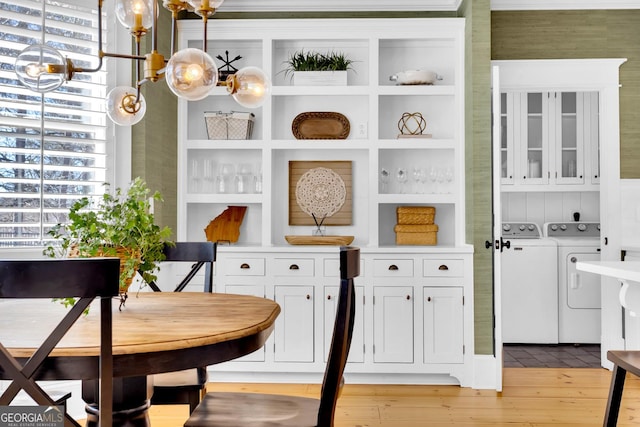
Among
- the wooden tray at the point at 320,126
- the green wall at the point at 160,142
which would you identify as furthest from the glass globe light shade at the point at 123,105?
the wooden tray at the point at 320,126

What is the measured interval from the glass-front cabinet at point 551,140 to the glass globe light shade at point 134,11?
4.06 meters

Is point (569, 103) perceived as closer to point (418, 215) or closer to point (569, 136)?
point (569, 136)

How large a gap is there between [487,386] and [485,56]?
2201 millimetres

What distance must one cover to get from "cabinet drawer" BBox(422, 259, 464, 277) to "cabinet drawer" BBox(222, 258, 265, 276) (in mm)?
1112

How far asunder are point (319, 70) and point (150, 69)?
2157 millimetres

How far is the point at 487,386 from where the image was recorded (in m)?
3.59

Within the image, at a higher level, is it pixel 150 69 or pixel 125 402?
pixel 150 69

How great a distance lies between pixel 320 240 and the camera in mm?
3840

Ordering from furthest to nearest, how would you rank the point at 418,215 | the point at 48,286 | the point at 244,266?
the point at 418,215, the point at 244,266, the point at 48,286

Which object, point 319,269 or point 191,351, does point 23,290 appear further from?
point 319,269

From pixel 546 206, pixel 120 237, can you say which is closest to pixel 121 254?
pixel 120 237

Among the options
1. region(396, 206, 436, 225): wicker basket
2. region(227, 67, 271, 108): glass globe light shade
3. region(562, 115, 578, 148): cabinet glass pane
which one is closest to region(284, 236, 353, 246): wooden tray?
region(396, 206, 436, 225): wicker basket

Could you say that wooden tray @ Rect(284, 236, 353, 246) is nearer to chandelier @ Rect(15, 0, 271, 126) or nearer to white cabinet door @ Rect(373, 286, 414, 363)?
white cabinet door @ Rect(373, 286, 414, 363)

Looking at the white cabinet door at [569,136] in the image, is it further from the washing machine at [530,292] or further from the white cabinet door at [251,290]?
the white cabinet door at [251,290]
